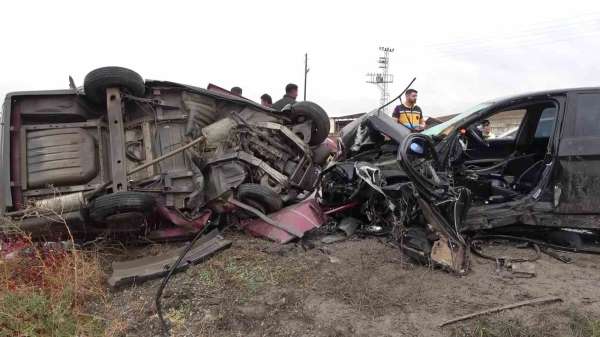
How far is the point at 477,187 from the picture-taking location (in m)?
4.36

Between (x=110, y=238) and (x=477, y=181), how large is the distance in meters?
3.68

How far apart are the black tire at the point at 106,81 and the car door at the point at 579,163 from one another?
3.99 m

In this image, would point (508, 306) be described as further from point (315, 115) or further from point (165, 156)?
point (165, 156)

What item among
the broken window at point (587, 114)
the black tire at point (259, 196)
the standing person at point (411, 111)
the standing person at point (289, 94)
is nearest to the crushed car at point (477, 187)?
the broken window at point (587, 114)

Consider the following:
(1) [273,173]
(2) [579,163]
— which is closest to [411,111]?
(1) [273,173]

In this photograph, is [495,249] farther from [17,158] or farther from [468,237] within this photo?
[17,158]

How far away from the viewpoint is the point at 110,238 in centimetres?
427

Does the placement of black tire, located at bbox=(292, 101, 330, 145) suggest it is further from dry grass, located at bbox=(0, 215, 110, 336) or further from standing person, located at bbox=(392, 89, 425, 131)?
dry grass, located at bbox=(0, 215, 110, 336)

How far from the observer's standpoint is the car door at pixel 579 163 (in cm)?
374

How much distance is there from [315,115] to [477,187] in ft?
6.50

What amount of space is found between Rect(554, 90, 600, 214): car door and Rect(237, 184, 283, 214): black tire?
8.60 ft

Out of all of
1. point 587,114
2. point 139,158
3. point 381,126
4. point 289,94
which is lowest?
point 139,158

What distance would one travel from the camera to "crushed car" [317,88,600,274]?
3.64 m

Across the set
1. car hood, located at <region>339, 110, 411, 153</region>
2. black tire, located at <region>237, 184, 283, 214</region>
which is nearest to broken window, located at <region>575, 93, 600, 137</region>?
car hood, located at <region>339, 110, 411, 153</region>
